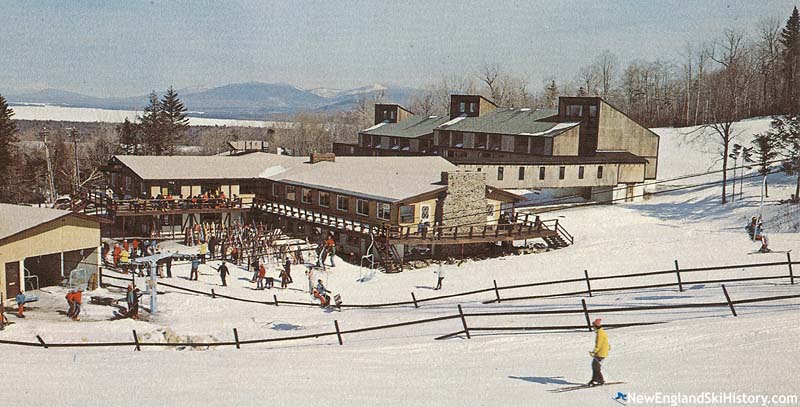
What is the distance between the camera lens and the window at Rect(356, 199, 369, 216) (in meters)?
43.0

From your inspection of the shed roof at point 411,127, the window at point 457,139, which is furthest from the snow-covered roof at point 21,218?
the shed roof at point 411,127

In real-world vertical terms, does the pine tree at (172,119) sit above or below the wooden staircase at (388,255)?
above

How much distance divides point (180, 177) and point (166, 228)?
12.4 feet

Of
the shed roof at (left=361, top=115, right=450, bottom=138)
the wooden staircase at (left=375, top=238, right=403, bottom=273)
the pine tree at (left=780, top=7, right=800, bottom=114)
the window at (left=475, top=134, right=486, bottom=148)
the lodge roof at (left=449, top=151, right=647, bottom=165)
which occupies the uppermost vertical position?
the pine tree at (left=780, top=7, right=800, bottom=114)

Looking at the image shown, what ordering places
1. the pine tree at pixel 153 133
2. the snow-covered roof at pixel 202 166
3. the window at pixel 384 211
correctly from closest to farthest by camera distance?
the window at pixel 384 211, the snow-covered roof at pixel 202 166, the pine tree at pixel 153 133

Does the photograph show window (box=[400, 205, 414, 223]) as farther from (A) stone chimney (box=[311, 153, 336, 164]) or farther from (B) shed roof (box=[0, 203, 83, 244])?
(B) shed roof (box=[0, 203, 83, 244])

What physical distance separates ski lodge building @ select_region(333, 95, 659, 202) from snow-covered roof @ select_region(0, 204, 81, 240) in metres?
31.4

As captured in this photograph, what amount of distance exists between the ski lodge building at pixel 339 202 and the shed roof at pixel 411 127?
83.3ft

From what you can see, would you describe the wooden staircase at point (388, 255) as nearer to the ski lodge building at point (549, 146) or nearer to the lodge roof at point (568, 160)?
the ski lodge building at point (549, 146)

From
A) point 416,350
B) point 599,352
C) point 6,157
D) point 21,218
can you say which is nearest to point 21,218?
point 21,218

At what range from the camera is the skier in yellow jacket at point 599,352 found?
13859 millimetres

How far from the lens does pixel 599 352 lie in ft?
45.7

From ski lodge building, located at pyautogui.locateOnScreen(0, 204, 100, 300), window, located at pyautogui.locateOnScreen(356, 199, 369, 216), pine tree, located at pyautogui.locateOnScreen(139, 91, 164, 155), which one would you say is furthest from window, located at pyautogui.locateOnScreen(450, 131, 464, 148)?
ski lodge building, located at pyautogui.locateOnScreen(0, 204, 100, 300)

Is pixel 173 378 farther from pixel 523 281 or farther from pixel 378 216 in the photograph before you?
pixel 378 216
